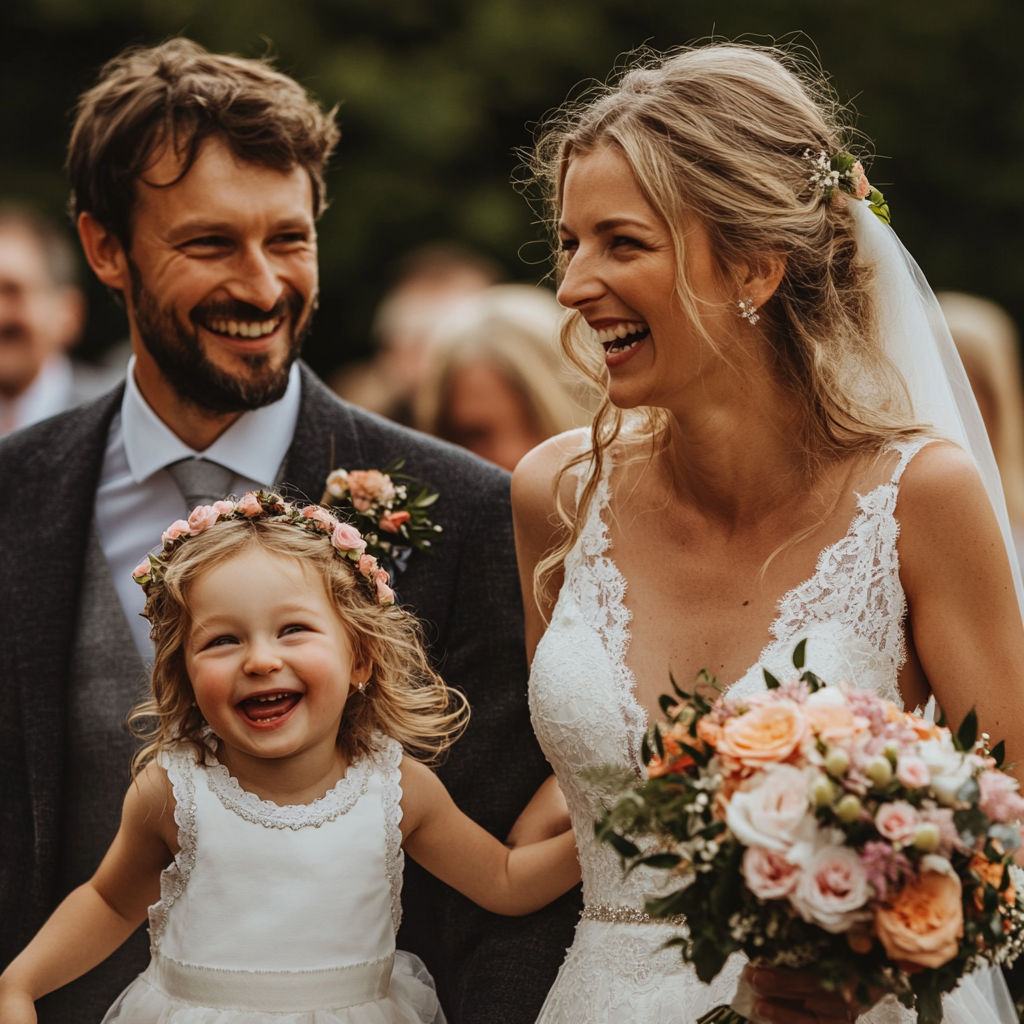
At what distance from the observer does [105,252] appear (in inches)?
178

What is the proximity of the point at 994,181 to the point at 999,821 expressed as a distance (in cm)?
1240

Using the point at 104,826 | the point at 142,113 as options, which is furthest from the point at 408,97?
the point at 104,826

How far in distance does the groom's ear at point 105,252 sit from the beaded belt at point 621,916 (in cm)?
224

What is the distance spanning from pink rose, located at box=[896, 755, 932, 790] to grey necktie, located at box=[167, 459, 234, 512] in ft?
7.55

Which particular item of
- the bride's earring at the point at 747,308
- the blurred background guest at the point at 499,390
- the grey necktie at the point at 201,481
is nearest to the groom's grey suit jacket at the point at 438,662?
the grey necktie at the point at 201,481

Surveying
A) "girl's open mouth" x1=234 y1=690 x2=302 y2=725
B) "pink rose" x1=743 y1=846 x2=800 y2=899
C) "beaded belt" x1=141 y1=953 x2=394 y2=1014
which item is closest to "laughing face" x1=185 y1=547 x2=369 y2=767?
"girl's open mouth" x1=234 y1=690 x2=302 y2=725

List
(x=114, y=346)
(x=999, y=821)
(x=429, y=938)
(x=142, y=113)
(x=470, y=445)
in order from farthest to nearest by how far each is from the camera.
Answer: (x=114, y=346) → (x=470, y=445) → (x=142, y=113) → (x=429, y=938) → (x=999, y=821)

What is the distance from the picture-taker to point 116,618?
13.7 ft

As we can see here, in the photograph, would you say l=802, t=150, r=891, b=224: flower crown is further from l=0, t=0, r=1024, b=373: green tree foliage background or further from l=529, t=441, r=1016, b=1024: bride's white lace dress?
l=0, t=0, r=1024, b=373: green tree foliage background

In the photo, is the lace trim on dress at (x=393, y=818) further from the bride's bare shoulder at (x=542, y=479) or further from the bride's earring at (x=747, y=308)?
the bride's earring at (x=747, y=308)

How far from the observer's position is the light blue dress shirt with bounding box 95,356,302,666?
4.29 metres

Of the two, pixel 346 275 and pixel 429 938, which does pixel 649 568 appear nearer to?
pixel 429 938

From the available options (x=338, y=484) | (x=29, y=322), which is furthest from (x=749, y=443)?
(x=29, y=322)

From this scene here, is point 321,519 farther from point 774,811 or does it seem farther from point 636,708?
point 774,811
